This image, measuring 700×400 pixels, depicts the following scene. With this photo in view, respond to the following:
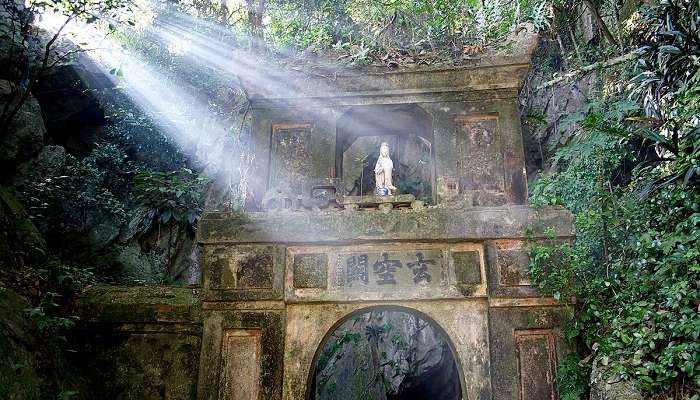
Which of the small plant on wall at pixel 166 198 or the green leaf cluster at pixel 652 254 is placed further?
the small plant on wall at pixel 166 198

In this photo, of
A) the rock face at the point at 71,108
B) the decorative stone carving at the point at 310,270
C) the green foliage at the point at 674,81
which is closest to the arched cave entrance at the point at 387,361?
the decorative stone carving at the point at 310,270

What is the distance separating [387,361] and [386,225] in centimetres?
721

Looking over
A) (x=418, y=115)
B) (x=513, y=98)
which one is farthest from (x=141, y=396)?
(x=513, y=98)

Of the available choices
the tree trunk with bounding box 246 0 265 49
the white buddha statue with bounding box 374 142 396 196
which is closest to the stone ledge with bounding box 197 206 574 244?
the white buddha statue with bounding box 374 142 396 196

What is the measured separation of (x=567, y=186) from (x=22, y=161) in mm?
9481

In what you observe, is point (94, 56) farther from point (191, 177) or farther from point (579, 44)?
point (579, 44)

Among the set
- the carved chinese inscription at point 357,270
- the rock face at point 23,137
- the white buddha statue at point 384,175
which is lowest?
the carved chinese inscription at point 357,270

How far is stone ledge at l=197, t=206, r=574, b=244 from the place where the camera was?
5.56 metres

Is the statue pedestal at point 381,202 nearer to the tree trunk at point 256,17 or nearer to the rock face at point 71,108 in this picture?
the tree trunk at point 256,17

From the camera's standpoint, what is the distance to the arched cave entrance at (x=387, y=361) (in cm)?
1124

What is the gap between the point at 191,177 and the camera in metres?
12.7

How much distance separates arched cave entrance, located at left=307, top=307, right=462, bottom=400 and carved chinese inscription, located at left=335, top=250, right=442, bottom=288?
228 inches

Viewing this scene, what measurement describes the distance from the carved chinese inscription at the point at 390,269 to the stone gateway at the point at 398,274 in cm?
1

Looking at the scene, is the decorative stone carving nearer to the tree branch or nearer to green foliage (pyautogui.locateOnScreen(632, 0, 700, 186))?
green foliage (pyautogui.locateOnScreen(632, 0, 700, 186))
